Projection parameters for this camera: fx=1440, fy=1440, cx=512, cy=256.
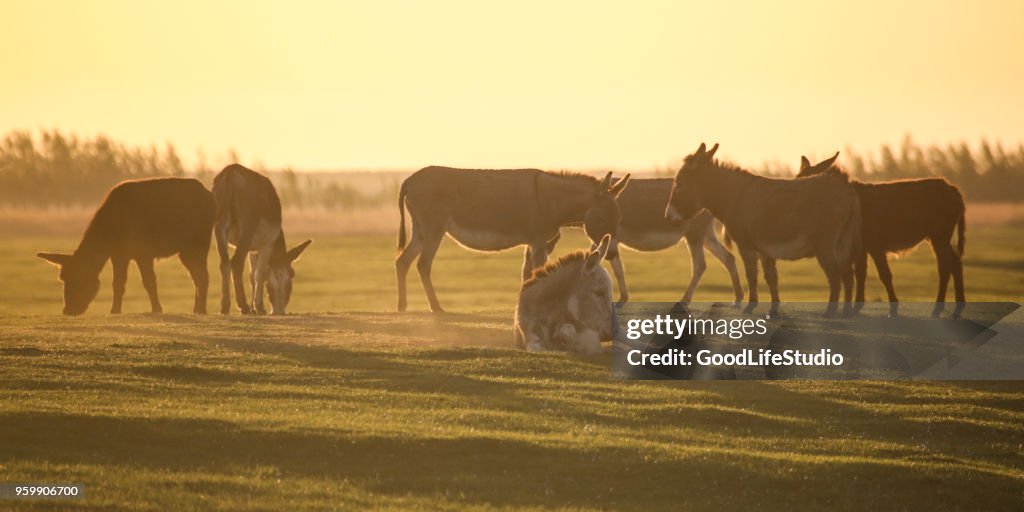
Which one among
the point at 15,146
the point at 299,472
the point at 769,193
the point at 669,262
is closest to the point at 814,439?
the point at 299,472

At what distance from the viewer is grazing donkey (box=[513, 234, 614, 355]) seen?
2034cm

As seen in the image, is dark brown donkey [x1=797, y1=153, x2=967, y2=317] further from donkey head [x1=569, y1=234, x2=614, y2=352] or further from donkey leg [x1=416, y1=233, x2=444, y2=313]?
donkey leg [x1=416, y1=233, x2=444, y2=313]

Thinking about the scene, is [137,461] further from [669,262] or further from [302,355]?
[669,262]

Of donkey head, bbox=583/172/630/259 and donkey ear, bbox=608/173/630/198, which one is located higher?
donkey ear, bbox=608/173/630/198

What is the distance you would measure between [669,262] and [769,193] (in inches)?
1474

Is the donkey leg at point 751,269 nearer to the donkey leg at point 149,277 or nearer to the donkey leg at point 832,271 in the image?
the donkey leg at point 832,271

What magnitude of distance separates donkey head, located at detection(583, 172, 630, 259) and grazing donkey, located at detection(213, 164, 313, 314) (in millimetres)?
6089

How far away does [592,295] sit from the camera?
20344 mm

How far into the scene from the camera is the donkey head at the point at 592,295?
798 inches

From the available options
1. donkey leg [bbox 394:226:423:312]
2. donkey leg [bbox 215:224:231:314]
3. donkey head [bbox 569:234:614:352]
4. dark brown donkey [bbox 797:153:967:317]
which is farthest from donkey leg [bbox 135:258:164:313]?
dark brown donkey [bbox 797:153:967:317]

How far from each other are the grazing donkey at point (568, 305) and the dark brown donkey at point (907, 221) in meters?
7.29

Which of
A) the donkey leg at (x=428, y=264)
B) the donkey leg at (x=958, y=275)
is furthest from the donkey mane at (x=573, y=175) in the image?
the donkey leg at (x=958, y=275)

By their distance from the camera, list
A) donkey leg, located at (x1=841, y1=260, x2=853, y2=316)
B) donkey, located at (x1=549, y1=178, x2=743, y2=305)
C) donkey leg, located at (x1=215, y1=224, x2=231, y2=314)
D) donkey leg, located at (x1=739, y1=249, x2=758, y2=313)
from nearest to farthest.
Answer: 1. donkey leg, located at (x1=841, y1=260, x2=853, y2=316)
2. donkey leg, located at (x1=739, y1=249, x2=758, y2=313)
3. donkey leg, located at (x1=215, y1=224, x2=231, y2=314)
4. donkey, located at (x1=549, y1=178, x2=743, y2=305)

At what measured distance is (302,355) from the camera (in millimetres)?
20312
